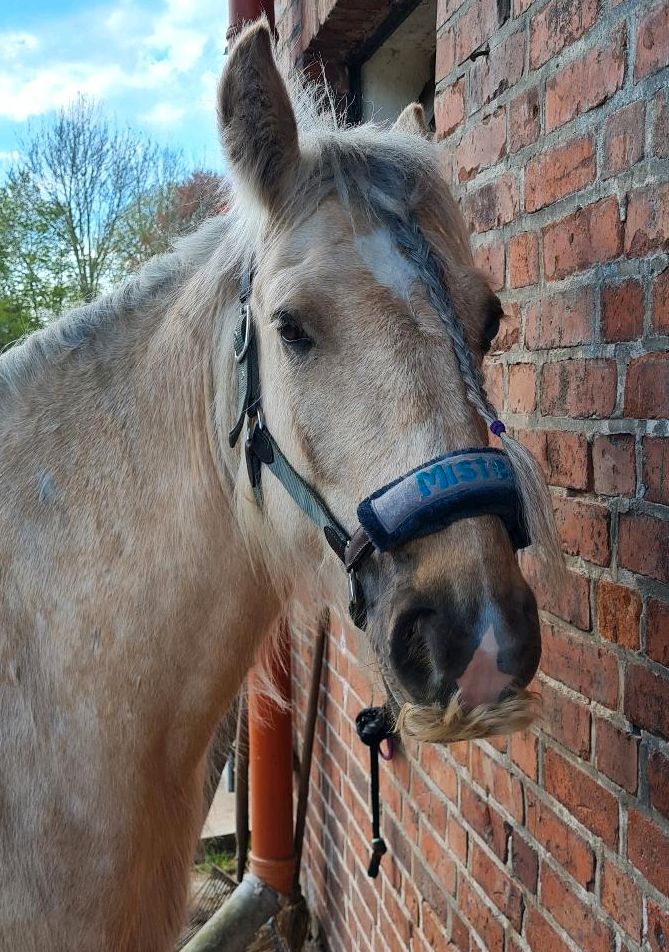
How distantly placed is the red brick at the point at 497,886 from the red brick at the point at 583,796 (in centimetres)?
30

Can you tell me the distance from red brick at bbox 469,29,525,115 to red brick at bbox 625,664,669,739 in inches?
50.3

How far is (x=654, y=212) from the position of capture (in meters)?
1.23

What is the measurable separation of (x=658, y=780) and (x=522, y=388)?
0.84 m

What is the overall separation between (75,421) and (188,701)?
67 centimetres

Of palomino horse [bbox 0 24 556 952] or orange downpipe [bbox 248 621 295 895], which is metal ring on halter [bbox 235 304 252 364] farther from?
orange downpipe [bbox 248 621 295 895]

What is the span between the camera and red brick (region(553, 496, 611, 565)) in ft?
4.61

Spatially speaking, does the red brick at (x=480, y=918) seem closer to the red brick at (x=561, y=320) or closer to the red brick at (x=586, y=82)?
the red brick at (x=561, y=320)

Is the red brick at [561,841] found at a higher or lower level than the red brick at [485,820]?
higher

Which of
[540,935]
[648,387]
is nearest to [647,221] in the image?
[648,387]

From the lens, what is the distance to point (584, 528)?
1.46 m

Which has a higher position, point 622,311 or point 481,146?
point 481,146

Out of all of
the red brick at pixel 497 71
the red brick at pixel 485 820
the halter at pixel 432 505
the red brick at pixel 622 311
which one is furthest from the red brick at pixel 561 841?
the red brick at pixel 497 71

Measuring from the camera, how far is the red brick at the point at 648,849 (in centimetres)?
120

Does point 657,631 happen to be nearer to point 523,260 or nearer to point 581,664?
point 581,664
